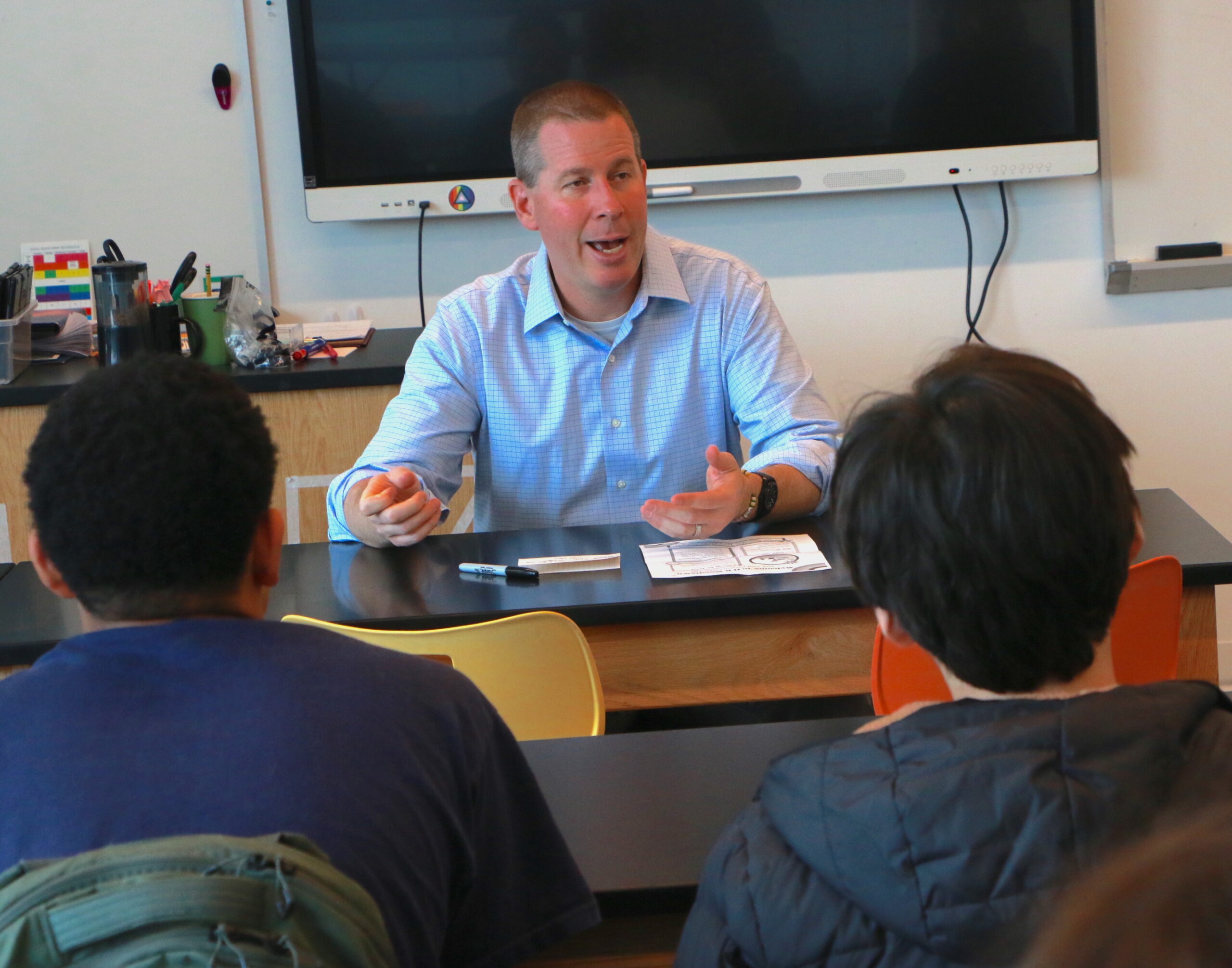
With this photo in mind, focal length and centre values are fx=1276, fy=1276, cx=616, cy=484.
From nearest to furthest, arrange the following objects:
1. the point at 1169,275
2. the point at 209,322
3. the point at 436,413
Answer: the point at 436,413
the point at 209,322
the point at 1169,275

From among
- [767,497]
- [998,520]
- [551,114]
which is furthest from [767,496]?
[998,520]

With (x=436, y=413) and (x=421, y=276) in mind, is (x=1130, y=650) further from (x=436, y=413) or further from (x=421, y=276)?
(x=421, y=276)

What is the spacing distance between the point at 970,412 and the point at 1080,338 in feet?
9.07

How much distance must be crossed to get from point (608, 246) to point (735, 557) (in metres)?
0.72

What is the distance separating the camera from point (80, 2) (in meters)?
3.23

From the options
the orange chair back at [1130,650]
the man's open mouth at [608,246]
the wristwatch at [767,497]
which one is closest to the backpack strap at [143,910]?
the orange chair back at [1130,650]

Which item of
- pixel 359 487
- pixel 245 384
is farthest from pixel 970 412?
pixel 245 384

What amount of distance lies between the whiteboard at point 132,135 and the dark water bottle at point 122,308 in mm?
477

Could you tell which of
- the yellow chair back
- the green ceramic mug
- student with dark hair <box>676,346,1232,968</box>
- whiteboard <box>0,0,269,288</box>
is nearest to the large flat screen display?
whiteboard <box>0,0,269,288</box>

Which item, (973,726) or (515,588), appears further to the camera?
(515,588)

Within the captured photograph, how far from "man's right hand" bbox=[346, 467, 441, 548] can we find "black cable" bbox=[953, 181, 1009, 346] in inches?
73.2

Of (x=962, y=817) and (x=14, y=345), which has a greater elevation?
(x=14, y=345)

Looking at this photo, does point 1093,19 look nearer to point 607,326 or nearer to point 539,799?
point 607,326

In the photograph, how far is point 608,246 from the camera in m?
2.24
